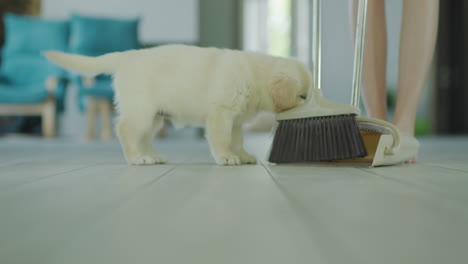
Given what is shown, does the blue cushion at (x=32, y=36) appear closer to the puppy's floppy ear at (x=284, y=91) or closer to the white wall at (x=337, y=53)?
the white wall at (x=337, y=53)

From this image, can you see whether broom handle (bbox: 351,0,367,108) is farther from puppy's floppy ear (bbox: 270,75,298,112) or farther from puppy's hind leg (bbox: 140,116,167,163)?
puppy's hind leg (bbox: 140,116,167,163)

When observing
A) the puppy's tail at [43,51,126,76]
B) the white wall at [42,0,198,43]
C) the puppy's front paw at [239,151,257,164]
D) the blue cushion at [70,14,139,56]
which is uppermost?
the white wall at [42,0,198,43]

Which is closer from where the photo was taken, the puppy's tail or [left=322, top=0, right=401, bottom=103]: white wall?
the puppy's tail

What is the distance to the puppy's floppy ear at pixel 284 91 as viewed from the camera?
3.53 ft

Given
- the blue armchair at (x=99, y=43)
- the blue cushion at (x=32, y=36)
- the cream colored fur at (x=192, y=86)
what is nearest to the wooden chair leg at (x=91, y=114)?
the blue armchair at (x=99, y=43)

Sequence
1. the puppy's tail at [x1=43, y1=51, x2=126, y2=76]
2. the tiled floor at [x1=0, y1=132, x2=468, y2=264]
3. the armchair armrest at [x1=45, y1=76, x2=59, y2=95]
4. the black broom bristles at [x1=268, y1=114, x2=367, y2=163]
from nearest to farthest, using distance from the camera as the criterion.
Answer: the tiled floor at [x1=0, y1=132, x2=468, y2=264]
the black broom bristles at [x1=268, y1=114, x2=367, y2=163]
the puppy's tail at [x1=43, y1=51, x2=126, y2=76]
the armchair armrest at [x1=45, y1=76, x2=59, y2=95]

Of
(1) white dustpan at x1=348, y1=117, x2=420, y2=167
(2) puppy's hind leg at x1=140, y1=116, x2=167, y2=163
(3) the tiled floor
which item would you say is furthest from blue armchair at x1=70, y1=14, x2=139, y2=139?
(3) the tiled floor

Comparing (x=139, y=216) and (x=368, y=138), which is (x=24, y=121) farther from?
(x=139, y=216)

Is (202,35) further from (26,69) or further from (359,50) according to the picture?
(359,50)

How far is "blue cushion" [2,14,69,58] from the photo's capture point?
398 centimetres

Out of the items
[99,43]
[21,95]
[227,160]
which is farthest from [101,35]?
[227,160]

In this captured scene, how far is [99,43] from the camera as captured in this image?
12.3 feet

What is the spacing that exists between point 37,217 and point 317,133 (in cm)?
73

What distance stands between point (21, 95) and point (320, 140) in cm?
332
